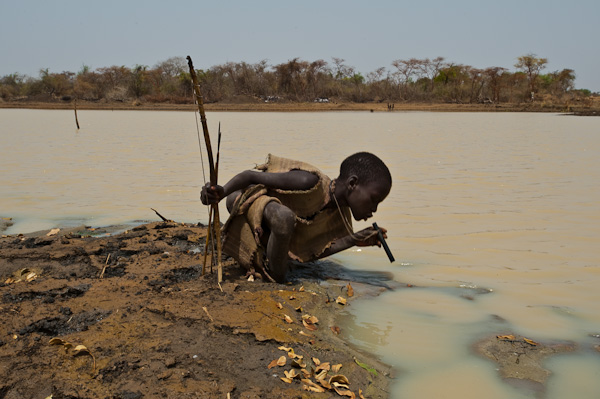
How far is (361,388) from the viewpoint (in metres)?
2.34

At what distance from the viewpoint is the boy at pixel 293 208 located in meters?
3.39

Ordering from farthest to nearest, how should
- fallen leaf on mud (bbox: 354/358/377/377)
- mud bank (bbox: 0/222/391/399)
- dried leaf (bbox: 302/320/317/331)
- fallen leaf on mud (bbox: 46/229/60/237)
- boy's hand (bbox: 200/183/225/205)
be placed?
fallen leaf on mud (bbox: 46/229/60/237) → boy's hand (bbox: 200/183/225/205) → dried leaf (bbox: 302/320/317/331) → fallen leaf on mud (bbox: 354/358/377/377) → mud bank (bbox: 0/222/391/399)

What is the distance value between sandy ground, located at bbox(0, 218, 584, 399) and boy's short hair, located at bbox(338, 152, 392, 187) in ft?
2.45

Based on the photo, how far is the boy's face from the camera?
340 centimetres

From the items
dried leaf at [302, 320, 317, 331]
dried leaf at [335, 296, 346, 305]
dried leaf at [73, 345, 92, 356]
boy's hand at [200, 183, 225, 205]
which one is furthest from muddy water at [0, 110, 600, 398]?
Result: dried leaf at [73, 345, 92, 356]

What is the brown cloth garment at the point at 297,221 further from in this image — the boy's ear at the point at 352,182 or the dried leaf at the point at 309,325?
the dried leaf at the point at 309,325

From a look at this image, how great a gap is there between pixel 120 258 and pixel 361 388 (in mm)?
2139

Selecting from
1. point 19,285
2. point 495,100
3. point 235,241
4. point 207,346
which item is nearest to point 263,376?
point 207,346

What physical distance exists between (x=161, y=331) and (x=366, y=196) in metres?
1.49

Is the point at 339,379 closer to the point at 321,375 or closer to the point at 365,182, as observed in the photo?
the point at 321,375

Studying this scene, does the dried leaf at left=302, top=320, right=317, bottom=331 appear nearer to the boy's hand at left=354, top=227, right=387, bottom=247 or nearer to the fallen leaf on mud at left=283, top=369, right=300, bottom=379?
the fallen leaf on mud at left=283, top=369, right=300, bottom=379

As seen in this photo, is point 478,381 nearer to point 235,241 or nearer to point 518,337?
point 518,337

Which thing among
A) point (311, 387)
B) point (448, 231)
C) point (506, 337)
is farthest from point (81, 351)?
point (448, 231)

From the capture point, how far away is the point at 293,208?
11.7ft
